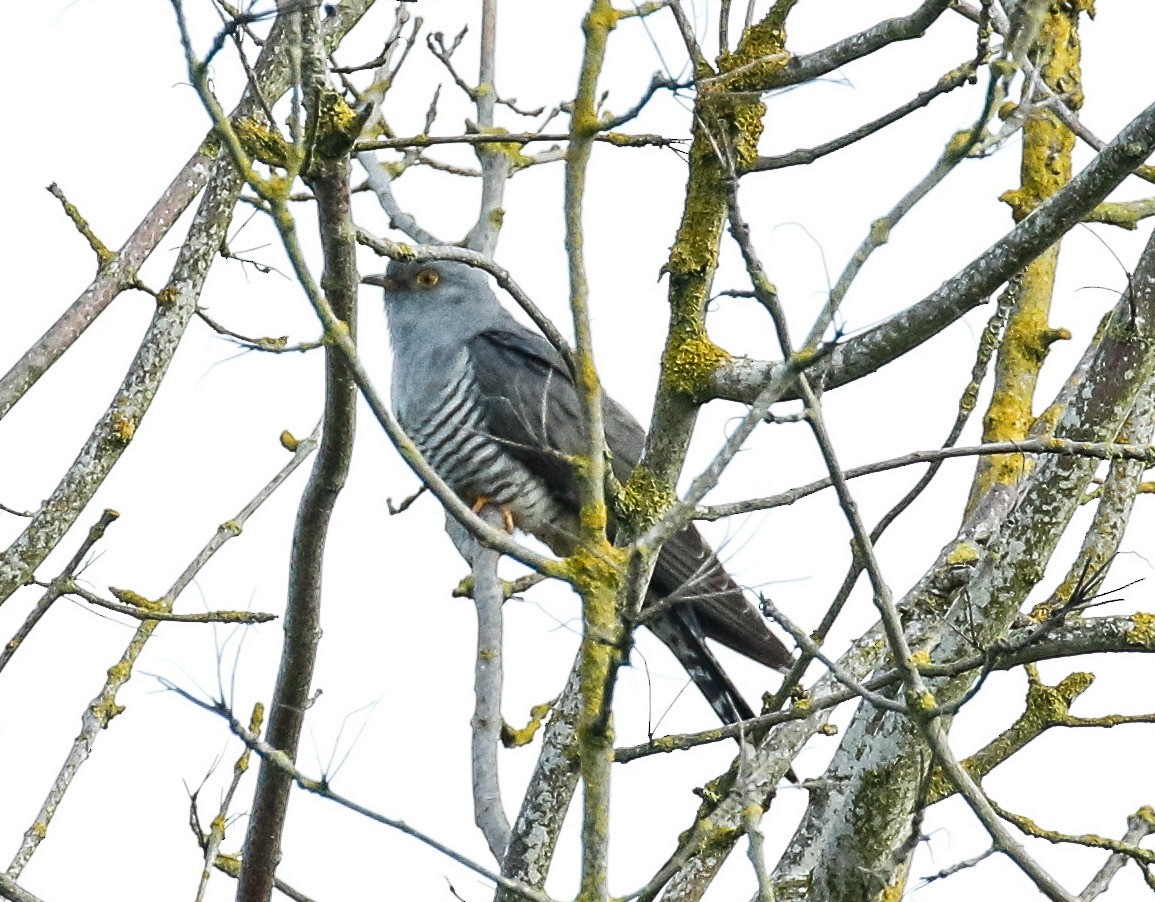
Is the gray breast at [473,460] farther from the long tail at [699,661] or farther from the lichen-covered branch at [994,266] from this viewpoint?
the lichen-covered branch at [994,266]

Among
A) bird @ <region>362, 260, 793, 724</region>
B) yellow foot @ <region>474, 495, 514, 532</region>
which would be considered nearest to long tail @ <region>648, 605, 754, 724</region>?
bird @ <region>362, 260, 793, 724</region>

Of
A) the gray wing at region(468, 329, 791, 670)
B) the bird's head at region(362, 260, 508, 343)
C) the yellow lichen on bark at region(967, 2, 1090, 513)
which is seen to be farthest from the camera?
the bird's head at region(362, 260, 508, 343)

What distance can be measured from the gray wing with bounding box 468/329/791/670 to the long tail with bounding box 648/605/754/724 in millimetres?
89

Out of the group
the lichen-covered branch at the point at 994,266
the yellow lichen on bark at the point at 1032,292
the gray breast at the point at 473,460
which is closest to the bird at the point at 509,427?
the gray breast at the point at 473,460

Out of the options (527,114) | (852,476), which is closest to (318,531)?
(852,476)

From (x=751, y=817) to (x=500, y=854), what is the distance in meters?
1.04

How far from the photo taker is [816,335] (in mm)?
2271

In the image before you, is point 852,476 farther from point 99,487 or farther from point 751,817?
point 99,487

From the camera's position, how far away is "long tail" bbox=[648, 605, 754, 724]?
524cm

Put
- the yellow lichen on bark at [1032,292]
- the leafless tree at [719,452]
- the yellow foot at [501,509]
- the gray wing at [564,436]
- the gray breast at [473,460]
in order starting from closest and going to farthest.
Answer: the leafless tree at [719,452], the yellow lichen on bark at [1032,292], the gray wing at [564,436], the gray breast at [473,460], the yellow foot at [501,509]

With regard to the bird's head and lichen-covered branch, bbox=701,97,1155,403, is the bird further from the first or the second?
lichen-covered branch, bbox=701,97,1155,403

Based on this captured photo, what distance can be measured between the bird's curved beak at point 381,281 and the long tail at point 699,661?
6.75 ft

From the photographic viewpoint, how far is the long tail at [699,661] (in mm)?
5242

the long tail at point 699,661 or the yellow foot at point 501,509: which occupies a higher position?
the yellow foot at point 501,509
